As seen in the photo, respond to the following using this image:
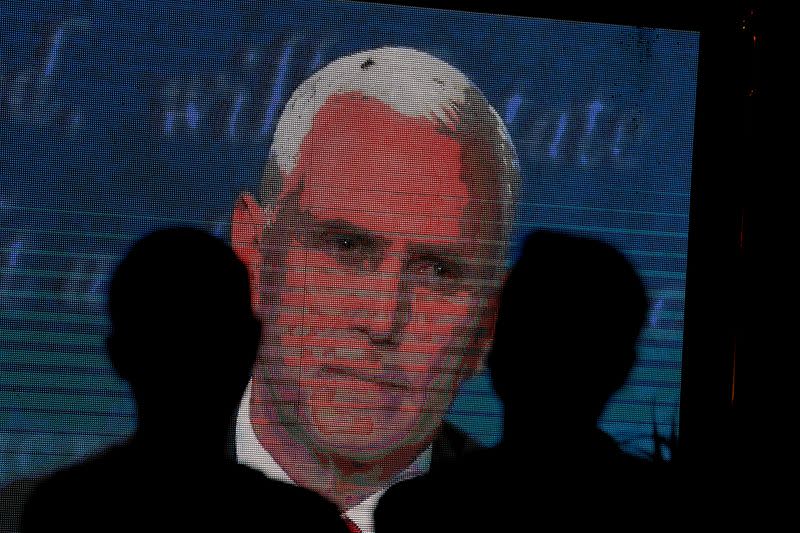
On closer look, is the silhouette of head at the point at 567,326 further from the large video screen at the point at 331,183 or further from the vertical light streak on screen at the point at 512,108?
the vertical light streak on screen at the point at 512,108

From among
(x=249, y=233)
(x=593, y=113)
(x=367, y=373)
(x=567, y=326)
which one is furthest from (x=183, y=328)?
(x=593, y=113)

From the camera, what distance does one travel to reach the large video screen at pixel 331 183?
270 cm

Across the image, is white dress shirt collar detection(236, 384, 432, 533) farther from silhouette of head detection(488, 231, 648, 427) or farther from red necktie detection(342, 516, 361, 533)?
silhouette of head detection(488, 231, 648, 427)

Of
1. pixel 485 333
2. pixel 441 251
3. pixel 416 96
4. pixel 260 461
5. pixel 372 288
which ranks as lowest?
pixel 260 461

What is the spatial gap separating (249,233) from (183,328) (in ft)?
1.07

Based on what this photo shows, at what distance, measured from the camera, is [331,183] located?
2.79 metres

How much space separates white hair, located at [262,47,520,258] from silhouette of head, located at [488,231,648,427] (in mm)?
169

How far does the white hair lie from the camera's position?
2805 millimetres

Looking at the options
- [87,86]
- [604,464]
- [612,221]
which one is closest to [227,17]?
[87,86]

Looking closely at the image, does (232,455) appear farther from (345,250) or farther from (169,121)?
(169,121)

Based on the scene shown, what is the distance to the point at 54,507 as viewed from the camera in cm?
266

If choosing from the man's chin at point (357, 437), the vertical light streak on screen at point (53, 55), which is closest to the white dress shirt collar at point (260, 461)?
the man's chin at point (357, 437)

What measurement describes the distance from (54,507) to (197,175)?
1.00 m

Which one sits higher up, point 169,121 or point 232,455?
point 169,121
